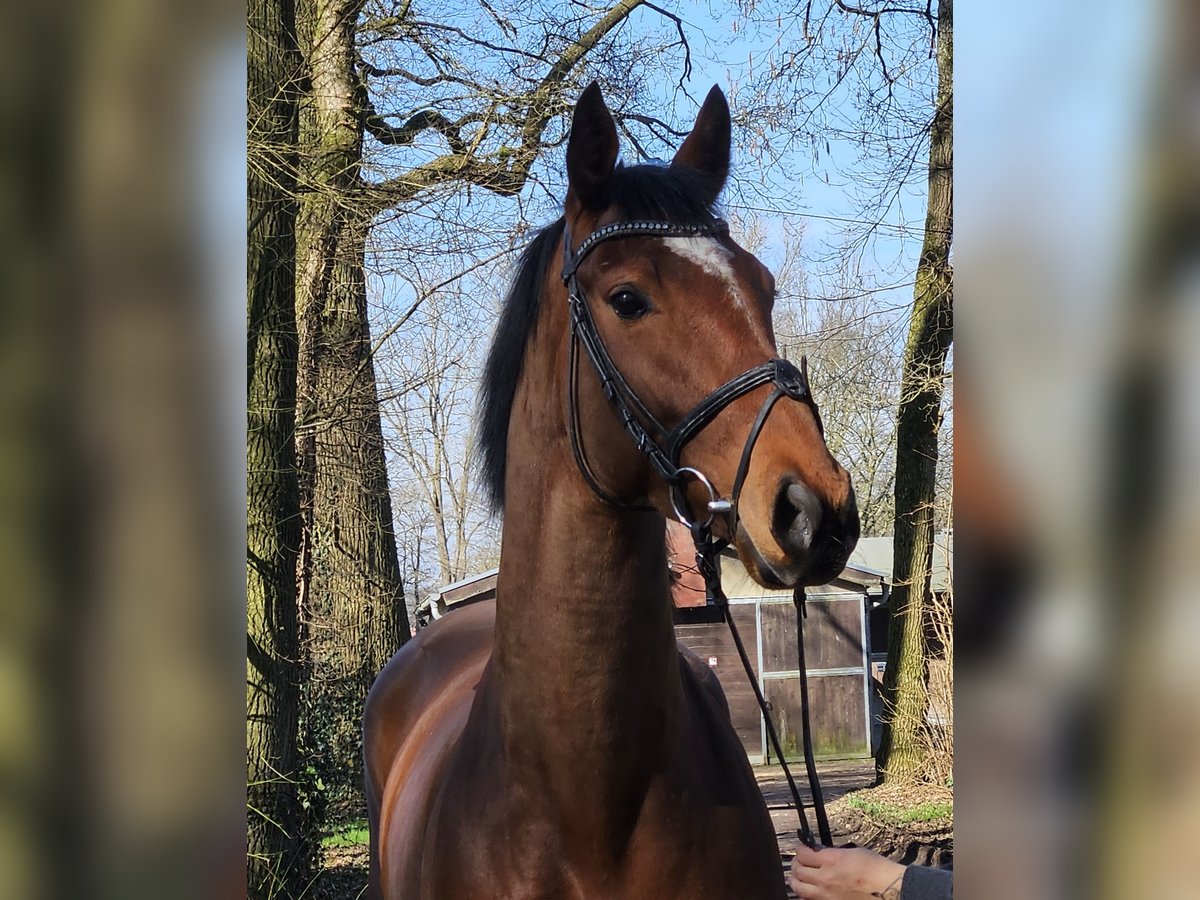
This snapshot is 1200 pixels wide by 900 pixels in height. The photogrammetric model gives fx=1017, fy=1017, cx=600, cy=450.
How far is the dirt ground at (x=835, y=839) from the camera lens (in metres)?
7.03

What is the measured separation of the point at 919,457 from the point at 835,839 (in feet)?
12.1

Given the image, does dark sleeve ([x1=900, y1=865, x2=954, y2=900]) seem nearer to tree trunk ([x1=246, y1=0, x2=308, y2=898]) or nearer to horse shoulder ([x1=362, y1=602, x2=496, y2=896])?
horse shoulder ([x1=362, y1=602, x2=496, y2=896])

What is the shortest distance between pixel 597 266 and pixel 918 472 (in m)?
8.65

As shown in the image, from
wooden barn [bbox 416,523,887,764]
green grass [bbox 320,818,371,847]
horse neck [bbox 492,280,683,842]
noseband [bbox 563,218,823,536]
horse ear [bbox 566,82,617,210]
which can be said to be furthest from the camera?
wooden barn [bbox 416,523,887,764]

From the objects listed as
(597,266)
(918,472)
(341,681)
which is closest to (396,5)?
(341,681)

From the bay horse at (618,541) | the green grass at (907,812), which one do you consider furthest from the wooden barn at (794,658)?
the bay horse at (618,541)

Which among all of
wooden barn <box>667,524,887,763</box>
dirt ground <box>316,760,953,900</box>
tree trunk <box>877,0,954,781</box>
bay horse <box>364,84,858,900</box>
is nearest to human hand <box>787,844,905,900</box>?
bay horse <box>364,84,858,900</box>

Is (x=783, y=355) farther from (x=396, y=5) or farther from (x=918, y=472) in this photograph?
(x=918, y=472)

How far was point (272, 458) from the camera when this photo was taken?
5.94 meters

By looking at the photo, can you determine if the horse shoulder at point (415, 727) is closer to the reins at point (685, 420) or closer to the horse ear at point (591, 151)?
the reins at point (685, 420)

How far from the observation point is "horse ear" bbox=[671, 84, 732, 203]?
91.4 inches

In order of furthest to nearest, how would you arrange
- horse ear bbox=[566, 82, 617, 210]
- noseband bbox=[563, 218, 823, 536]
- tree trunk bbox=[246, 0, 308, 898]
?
1. tree trunk bbox=[246, 0, 308, 898]
2. horse ear bbox=[566, 82, 617, 210]
3. noseband bbox=[563, 218, 823, 536]

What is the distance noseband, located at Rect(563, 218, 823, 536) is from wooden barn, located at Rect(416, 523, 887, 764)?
43.4 feet

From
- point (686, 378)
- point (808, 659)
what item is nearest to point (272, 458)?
point (686, 378)
